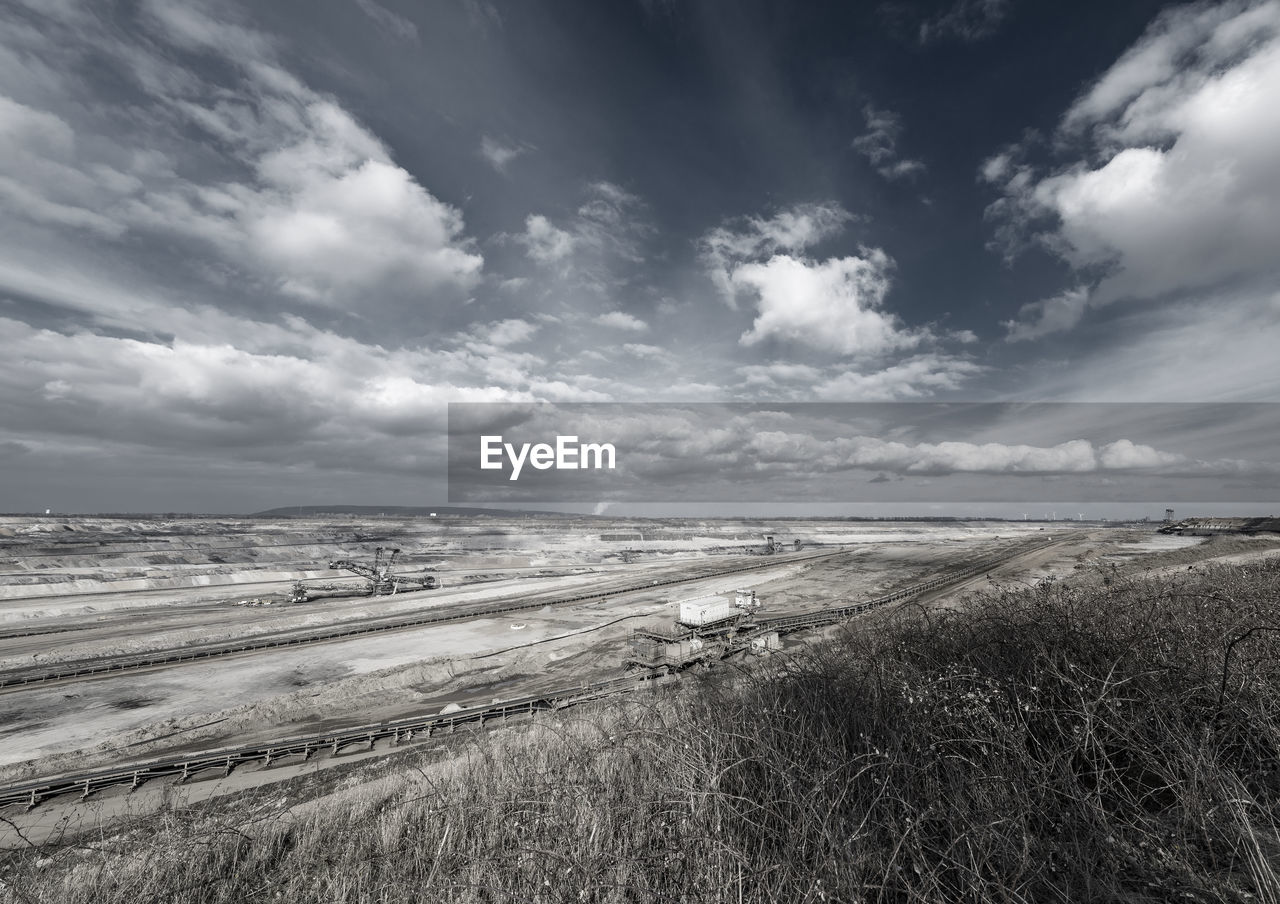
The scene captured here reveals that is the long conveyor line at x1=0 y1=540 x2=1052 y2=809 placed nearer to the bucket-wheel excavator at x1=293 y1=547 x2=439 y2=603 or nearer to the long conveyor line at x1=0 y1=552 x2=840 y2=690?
the long conveyor line at x1=0 y1=552 x2=840 y2=690

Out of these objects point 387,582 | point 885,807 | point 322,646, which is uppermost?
point 885,807

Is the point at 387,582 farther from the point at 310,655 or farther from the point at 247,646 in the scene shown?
the point at 310,655

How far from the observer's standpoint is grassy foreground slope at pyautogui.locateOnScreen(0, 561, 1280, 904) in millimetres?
4371

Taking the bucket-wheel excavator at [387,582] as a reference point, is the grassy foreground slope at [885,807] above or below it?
above

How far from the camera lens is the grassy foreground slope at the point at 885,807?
4371 millimetres

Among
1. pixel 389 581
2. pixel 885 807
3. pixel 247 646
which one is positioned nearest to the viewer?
pixel 885 807

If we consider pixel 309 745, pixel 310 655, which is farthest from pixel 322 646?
pixel 309 745

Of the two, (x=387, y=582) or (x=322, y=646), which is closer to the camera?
(x=322, y=646)

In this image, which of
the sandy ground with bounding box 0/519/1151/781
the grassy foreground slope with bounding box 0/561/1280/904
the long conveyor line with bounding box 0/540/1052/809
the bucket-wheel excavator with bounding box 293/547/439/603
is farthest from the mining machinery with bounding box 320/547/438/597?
the grassy foreground slope with bounding box 0/561/1280/904

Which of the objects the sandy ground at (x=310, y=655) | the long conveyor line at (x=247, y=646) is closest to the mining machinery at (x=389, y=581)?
the sandy ground at (x=310, y=655)

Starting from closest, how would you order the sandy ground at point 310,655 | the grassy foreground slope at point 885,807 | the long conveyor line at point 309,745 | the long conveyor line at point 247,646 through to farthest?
1. the grassy foreground slope at point 885,807
2. the long conveyor line at point 309,745
3. the sandy ground at point 310,655
4. the long conveyor line at point 247,646

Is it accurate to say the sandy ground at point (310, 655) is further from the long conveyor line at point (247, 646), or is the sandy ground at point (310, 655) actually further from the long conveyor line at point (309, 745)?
the long conveyor line at point (309, 745)

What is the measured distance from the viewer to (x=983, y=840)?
170 inches

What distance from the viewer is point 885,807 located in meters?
4.95
